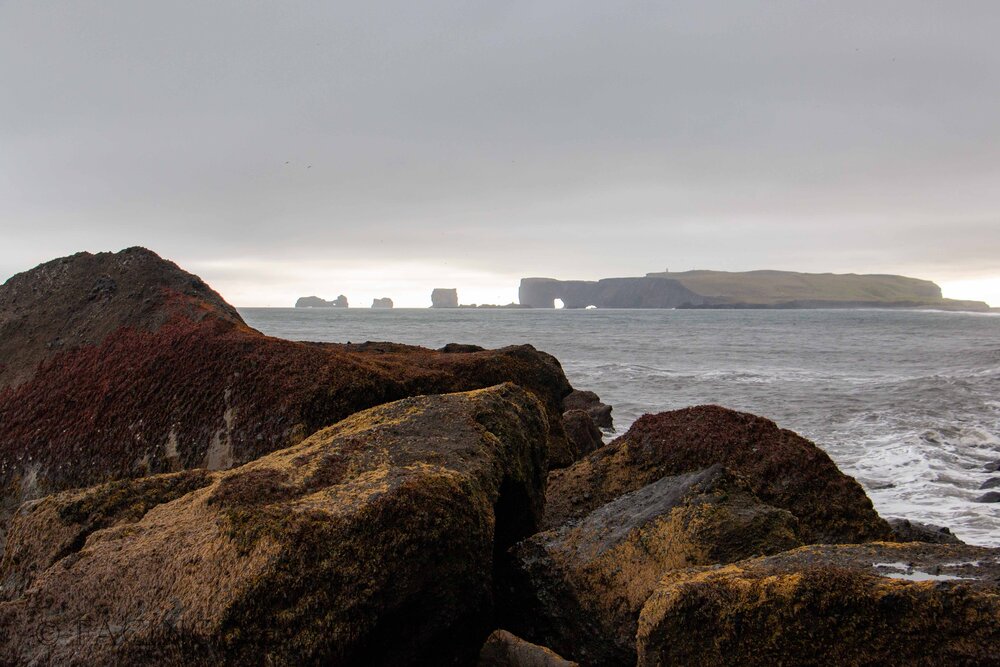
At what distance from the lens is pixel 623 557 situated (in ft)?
14.9

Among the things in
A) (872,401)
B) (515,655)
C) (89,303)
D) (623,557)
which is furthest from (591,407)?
(515,655)

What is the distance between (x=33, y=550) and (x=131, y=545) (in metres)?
1.00

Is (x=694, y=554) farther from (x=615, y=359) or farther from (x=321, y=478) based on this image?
(x=615, y=359)

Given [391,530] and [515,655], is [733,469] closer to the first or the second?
[515,655]

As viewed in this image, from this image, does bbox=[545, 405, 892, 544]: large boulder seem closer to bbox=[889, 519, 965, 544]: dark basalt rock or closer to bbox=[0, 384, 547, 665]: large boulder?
bbox=[889, 519, 965, 544]: dark basalt rock

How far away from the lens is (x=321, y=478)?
395cm

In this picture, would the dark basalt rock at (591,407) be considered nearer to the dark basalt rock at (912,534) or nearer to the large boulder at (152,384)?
the large boulder at (152,384)

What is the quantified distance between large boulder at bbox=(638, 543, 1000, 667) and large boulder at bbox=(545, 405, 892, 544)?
193 cm

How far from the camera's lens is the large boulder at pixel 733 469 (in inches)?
224

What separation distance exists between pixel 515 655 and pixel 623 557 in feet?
2.92

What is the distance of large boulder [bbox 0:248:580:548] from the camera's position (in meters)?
5.76

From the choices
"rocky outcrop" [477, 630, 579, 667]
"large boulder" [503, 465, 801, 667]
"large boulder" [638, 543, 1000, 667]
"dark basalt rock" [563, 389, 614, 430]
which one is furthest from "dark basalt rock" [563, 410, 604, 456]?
"large boulder" [638, 543, 1000, 667]

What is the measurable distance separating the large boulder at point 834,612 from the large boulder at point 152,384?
3.24 m

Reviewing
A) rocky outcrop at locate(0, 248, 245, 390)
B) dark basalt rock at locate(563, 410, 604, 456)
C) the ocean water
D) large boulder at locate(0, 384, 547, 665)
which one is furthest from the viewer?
the ocean water
